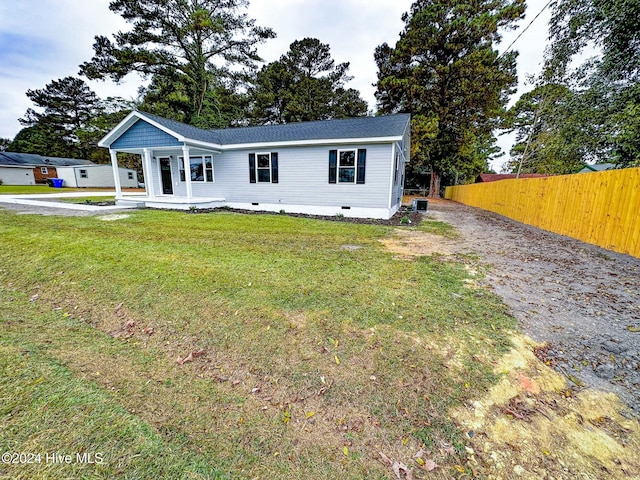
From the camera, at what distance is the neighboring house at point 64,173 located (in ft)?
99.5

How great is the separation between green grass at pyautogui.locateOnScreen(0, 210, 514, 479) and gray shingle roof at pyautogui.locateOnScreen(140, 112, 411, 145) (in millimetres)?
7003

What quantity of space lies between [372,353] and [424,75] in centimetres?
2594

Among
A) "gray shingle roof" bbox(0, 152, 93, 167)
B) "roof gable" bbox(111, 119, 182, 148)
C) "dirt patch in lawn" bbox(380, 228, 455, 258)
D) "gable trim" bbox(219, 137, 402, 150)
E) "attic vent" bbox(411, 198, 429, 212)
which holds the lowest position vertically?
"dirt patch in lawn" bbox(380, 228, 455, 258)

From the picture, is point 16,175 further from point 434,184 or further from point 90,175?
point 434,184

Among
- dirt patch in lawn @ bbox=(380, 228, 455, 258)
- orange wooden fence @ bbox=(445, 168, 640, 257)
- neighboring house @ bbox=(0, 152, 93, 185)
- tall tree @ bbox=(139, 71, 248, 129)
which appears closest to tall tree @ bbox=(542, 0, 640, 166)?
orange wooden fence @ bbox=(445, 168, 640, 257)

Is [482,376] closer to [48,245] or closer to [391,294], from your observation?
[391,294]

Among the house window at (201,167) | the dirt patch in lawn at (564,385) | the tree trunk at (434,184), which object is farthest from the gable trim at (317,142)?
the tree trunk at (434,184)

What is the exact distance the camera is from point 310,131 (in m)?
11.8

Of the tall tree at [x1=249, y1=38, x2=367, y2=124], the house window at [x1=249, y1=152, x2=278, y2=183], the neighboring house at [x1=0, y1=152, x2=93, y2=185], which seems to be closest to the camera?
the house window at [x1=249, y1=152, x2=278, y2=183]

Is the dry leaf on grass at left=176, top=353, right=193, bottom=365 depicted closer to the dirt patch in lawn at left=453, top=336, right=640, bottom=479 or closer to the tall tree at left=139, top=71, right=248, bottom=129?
the dirt patch in lawn at left=453, top=336, right=640, bottom=479

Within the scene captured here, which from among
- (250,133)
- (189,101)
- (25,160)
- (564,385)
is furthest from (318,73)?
(25,160)

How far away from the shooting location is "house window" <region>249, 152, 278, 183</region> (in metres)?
12.0

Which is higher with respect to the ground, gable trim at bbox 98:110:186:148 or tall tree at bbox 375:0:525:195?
tall tree at bbox 375:0:525:195

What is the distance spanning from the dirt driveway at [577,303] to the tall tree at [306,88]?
2704 centimetres
